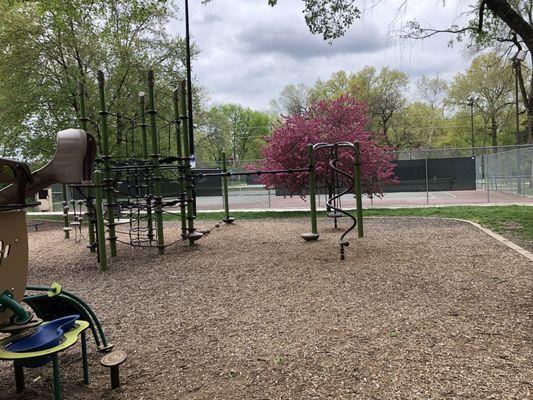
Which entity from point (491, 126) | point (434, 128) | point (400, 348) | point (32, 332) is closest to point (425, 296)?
point (400, 348)

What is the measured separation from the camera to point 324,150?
39.7 feet

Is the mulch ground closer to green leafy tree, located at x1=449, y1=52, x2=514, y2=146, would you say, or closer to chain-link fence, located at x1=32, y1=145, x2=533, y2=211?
chain-link fence, located at x1=32, y1=145, x2=533, y2=211

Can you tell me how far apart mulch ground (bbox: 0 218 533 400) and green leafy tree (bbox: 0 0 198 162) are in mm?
8030

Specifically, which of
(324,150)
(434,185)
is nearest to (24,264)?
(324,150)

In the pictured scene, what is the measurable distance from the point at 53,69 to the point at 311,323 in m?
13.8

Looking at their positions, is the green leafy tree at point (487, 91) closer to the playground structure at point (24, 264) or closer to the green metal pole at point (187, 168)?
the green metal pole at point (187, 168)

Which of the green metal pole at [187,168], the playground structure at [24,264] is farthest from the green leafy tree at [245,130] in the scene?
the playground structure at [24,264]

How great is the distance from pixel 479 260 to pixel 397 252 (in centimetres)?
122

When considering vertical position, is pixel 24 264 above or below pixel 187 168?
below

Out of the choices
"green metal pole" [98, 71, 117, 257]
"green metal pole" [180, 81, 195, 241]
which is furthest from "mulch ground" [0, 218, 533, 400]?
"green metal pole" [180, 81, 195, 241]

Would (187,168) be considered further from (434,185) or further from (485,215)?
(434,185)

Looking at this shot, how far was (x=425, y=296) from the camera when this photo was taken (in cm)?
459

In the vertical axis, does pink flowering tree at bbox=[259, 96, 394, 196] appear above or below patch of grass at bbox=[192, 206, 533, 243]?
above

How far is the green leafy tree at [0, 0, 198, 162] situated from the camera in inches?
527
